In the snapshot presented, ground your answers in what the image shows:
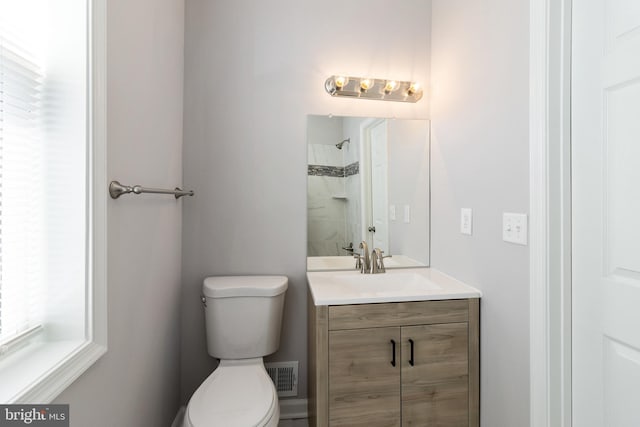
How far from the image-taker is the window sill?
66cm

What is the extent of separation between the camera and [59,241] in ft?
2.79

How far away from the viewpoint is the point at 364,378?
4.40 feet

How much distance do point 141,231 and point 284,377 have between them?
115 centimetres

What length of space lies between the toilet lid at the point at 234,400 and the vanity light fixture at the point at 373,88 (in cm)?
152

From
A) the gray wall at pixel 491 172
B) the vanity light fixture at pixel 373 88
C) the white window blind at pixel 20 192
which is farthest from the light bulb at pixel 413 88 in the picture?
the white window blind at pixel 20 192

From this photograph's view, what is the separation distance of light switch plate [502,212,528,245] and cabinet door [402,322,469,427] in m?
0.45

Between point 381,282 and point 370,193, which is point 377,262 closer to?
point 381,282

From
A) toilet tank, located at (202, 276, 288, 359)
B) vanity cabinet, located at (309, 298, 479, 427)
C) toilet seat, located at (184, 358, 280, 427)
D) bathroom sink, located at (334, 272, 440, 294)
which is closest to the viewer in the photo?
toilet seat, located at (184, 358, 280, 427)

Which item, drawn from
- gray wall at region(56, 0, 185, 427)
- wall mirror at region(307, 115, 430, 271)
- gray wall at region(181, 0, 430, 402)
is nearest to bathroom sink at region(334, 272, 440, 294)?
wall mirror at region(307, 115, 430, 271)

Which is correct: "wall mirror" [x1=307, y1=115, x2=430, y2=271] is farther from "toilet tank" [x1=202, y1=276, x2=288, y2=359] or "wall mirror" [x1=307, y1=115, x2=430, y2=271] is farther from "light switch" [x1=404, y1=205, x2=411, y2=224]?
"toilet tank" [x1=202, y1=276, x2=288, y2=359]

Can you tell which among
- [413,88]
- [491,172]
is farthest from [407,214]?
[413,88]

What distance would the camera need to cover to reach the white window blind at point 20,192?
74cm

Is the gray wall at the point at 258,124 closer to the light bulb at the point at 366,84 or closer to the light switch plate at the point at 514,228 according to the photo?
A: the light bulb at the point at 366,84

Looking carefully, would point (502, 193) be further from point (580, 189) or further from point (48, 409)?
point (48, 409)
